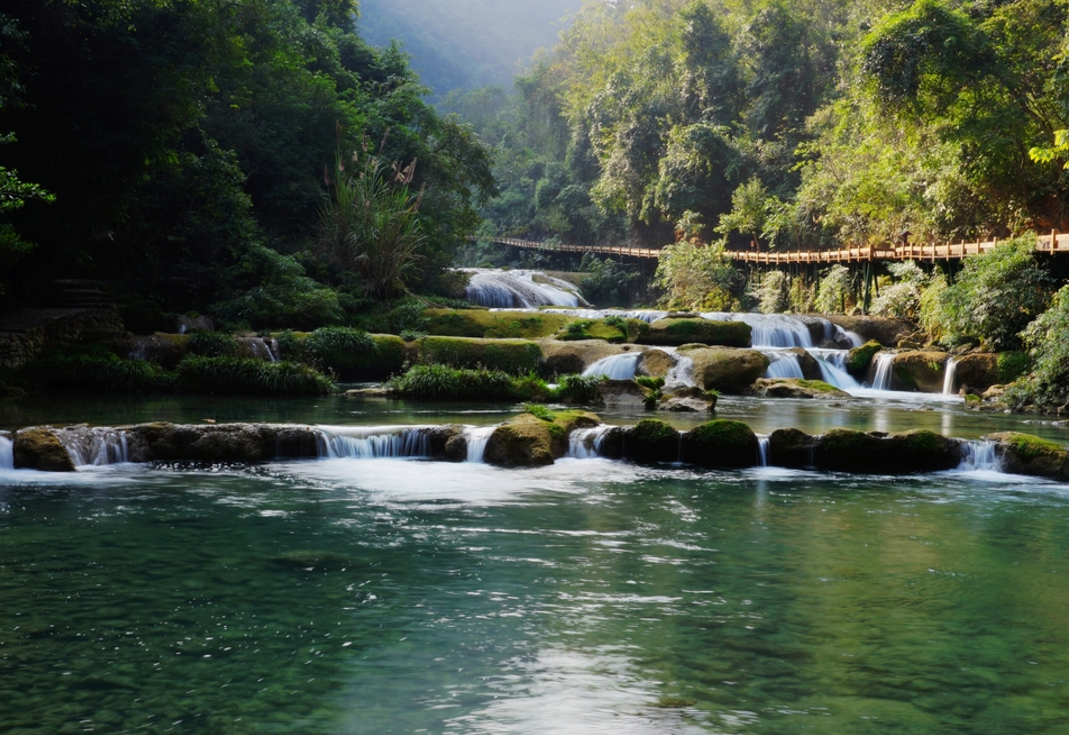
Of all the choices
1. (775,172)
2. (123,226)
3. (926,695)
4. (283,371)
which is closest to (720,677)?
(926,695)

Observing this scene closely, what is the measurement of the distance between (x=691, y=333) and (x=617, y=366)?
368 centimetres

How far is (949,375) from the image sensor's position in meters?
19.8

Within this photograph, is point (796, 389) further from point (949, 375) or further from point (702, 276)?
point (702, 276)

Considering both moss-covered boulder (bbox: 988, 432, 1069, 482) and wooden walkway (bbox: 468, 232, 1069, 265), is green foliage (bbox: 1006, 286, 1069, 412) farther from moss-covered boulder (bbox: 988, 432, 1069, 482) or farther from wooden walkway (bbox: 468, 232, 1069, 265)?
moss-covered boulder (bbox: 988, 432, 1069, 482)

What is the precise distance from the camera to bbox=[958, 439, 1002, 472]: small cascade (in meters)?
11.0

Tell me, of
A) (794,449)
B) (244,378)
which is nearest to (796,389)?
(794,449)

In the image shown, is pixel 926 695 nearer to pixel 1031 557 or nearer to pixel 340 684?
pixel 340 684

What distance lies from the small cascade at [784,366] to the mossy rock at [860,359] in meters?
1.37

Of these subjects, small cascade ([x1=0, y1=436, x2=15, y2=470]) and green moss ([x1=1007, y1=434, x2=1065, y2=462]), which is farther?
green moss ([x1=1007, y1=434, x2=1065, y2=462])

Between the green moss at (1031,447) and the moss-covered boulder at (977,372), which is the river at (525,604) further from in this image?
the moss-covered boulder at (977,372)

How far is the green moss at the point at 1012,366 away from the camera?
18.5m

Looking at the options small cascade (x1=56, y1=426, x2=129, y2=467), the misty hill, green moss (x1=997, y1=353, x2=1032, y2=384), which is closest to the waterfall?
green moss (x1=997, y1=353, x2=1032, y2=384)

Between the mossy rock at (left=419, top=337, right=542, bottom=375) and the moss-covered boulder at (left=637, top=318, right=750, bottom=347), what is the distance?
400 cm

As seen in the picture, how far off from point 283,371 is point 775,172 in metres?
29.9
